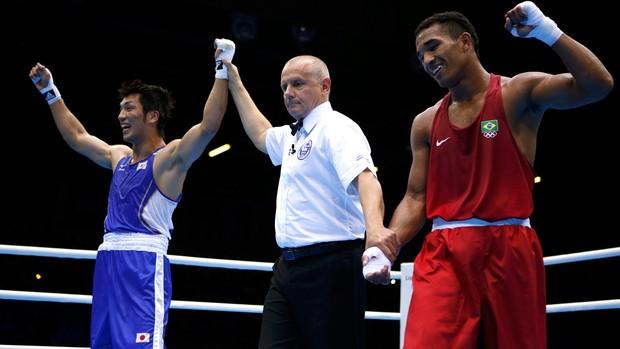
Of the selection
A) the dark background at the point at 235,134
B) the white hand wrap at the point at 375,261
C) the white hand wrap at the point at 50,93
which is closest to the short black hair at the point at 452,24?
the white hand wrap at the point at 375,261

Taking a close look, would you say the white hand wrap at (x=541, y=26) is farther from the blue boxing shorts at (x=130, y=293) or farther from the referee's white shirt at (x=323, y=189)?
the blue boxing shorts at (x=130, y=293)

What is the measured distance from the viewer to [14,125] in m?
11.5

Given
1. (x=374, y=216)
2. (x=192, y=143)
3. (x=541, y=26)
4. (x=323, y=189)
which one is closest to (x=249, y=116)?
(x=192, y=143)

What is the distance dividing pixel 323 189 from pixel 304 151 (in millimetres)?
187

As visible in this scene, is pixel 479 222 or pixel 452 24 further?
pixel 452 24

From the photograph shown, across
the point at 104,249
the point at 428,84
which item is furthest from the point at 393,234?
the point at 428,84

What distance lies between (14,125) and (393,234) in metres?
10.4

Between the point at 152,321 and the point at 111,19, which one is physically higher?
the point at 111,19

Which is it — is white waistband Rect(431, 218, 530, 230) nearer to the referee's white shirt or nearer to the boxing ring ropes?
the referee's white shirt

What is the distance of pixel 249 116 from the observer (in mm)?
3561

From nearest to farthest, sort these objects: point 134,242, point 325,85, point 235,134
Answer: point 325,85, point 134,242, point 235,134

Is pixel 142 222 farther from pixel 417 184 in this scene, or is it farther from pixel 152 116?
pixel 417 184

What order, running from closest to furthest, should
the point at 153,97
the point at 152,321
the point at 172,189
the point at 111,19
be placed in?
the point at 152,321
the point at 172,189
the point at 153,97
the point at 111,19

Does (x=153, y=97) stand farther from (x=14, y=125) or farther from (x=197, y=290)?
(x=197, y=290)
